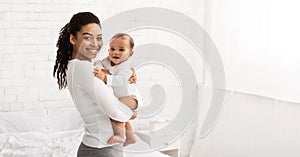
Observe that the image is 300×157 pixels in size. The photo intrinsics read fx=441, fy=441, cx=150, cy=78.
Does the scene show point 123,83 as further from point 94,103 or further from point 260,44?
point 260,44

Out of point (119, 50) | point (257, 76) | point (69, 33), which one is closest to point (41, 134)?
point (257, 76)

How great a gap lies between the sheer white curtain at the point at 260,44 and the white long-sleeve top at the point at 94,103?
203 centimetres

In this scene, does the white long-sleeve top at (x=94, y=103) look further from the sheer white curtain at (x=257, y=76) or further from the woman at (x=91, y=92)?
the sheer white curtain at (x=257, y=76)

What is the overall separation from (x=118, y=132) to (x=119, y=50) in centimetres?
19

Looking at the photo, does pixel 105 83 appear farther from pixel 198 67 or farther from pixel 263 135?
pixel 198 67

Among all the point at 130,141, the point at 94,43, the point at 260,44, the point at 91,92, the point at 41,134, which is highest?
the point at 260,44

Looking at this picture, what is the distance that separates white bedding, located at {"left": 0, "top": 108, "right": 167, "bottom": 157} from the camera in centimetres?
263

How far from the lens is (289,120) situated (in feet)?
9.31

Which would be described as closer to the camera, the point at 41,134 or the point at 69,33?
the point at 69,33

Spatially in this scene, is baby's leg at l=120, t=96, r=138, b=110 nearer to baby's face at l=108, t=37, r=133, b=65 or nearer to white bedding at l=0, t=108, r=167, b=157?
baby's face at l=108, t=37, r=133, b=65

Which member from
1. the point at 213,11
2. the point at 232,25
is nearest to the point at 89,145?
the point at 232,25

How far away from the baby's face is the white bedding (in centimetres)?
161

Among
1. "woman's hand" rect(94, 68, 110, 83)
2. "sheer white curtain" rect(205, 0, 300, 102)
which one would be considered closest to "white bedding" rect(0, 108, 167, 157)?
"sheer white curtain" rect(205, 0, 300, 102)

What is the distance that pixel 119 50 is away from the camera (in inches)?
39.6
